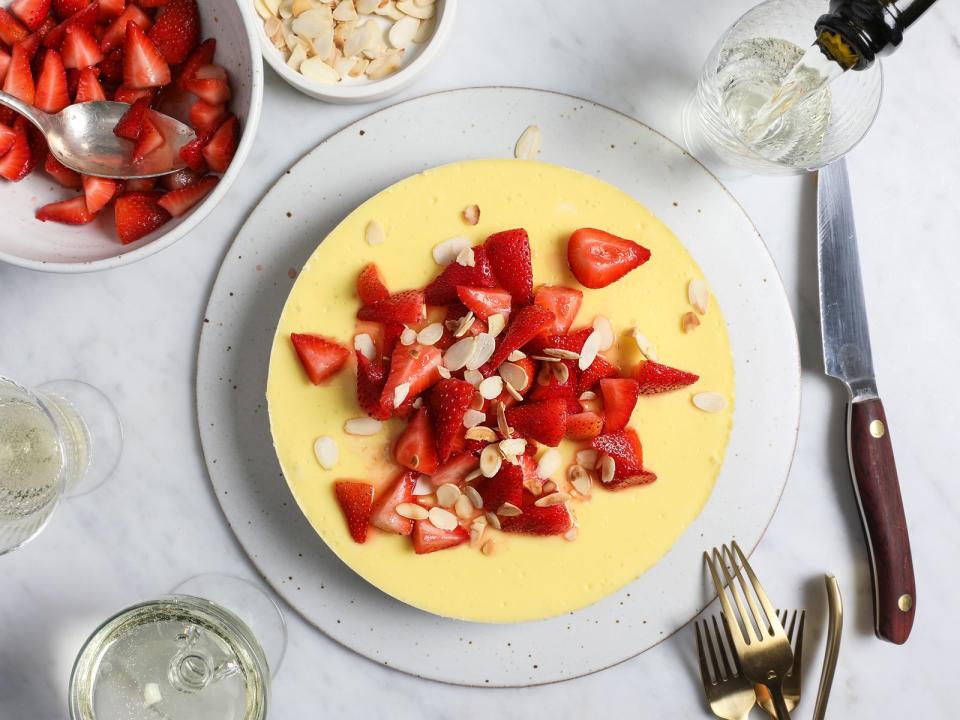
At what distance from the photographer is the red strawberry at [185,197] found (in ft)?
3.25

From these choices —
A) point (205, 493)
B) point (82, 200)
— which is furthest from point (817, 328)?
point (82, 200)

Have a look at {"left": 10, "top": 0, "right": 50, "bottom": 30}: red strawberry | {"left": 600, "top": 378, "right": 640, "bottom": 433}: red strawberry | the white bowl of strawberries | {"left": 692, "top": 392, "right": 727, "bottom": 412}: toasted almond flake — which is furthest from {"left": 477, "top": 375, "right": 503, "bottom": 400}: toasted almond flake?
{"left": 10, "top": 0, "right": 50, "bottom": 30}: red strawberry

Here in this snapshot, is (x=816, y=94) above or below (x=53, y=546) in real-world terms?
above

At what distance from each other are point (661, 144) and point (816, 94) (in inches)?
8.1

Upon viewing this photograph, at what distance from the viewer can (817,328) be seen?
1.14 m

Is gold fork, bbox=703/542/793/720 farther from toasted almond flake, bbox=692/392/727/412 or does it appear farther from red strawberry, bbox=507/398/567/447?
red strawberry, bbox=507/398/567/447

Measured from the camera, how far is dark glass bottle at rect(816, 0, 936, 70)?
863 millimetres

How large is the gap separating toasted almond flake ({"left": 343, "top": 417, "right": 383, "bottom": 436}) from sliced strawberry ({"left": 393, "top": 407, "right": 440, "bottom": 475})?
4 cm

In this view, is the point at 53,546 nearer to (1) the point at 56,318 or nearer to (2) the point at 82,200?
(1) the point at 56,318

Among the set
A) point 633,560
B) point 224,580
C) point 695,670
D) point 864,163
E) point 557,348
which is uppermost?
point 864,163

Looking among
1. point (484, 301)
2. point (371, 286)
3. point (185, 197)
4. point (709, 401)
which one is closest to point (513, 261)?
point (484, 301)

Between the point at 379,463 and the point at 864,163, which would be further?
the point at 864,163

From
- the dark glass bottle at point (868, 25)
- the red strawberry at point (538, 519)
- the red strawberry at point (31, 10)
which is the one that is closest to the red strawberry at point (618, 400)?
the red strawberry at point (538, 519)

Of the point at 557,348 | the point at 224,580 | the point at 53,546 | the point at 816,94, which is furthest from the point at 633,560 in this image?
the point at 53,546
